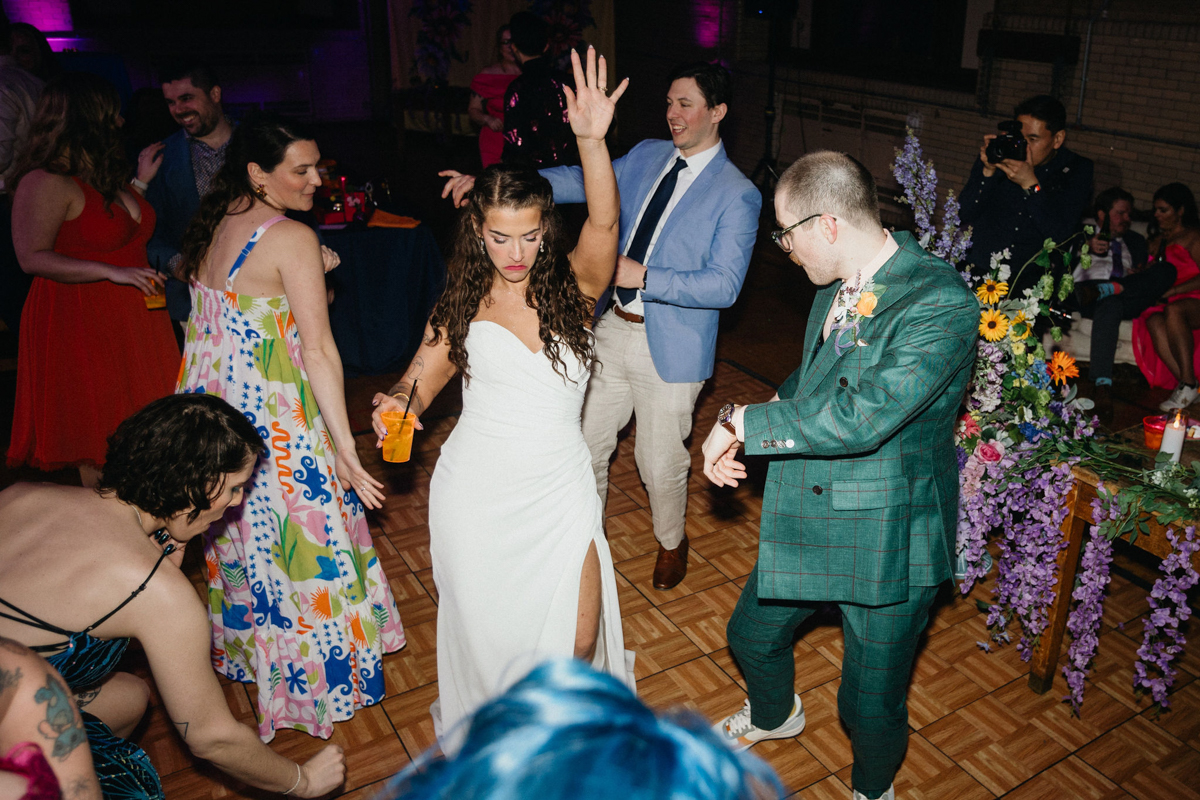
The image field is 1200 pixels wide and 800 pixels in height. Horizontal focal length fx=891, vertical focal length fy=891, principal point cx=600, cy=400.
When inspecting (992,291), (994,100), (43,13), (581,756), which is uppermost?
(43,13)

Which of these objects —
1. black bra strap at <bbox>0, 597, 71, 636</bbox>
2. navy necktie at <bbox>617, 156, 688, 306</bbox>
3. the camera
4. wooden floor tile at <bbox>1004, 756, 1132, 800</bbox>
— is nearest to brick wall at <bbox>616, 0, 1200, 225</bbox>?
the camera

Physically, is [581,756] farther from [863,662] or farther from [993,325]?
[993,325]

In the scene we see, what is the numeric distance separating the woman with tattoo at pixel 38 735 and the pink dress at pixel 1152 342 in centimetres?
533

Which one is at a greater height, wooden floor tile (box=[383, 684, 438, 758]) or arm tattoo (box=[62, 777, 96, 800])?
arm tattoo (box=[62, 777, 96, 800])

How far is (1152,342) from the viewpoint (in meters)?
4.93

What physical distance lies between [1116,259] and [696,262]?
3279 millimetres

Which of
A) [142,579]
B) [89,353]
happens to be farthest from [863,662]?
[89,353]

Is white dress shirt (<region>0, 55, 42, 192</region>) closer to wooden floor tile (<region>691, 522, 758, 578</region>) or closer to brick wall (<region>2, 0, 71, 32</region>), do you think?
wooden floor tile (<region>691, 522, 758, 578</region>)

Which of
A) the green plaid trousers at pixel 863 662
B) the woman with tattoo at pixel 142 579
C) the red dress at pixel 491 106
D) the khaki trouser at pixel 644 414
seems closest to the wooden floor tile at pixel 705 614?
the khaki trouser at pixel 644 414

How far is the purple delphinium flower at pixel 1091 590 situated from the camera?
2.52 meters

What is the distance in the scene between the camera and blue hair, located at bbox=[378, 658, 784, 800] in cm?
69

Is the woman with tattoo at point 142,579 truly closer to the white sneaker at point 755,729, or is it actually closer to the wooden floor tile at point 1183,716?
the white sneaker at point 755,729

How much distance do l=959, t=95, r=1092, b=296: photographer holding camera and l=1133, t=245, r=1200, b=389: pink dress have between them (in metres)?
1.35

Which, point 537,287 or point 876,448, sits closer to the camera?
point 876,448
